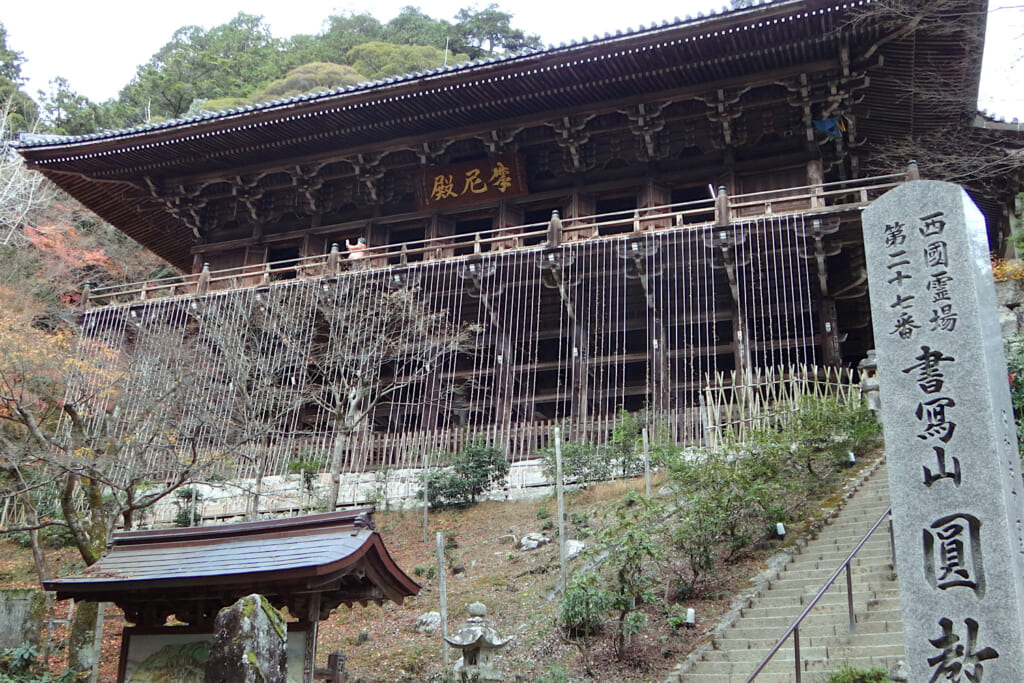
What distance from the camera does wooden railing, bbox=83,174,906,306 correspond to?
1549 cm

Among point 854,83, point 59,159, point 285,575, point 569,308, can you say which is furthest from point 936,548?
point 59,159

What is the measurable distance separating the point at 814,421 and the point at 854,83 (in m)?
8.13

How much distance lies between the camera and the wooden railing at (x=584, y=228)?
50.8 feet

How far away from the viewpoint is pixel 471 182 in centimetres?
1911

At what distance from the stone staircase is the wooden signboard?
1141 centimetres

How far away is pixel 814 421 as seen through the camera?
1119cm

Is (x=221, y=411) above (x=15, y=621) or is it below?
above

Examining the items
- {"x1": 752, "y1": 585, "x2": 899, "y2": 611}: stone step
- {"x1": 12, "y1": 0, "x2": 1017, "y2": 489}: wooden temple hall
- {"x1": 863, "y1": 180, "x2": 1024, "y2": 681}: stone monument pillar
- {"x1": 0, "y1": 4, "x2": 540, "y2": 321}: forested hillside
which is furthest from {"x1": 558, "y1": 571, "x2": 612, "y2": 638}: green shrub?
{"x1": 0, "y1": 4, "x2": 540, "y2": 321}: forested hillside

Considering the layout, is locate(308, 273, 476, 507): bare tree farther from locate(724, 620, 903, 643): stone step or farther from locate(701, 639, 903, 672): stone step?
locate(701, 639, 903, 672): stone step

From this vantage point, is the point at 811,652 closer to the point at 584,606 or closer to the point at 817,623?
the point at 817,623

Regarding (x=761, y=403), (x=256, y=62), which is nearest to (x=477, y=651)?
(x=761, y=403)

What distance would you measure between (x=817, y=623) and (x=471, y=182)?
530 inches

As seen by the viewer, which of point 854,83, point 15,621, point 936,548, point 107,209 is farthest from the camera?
point 107,209

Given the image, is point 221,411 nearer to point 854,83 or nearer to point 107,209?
point 107,209
